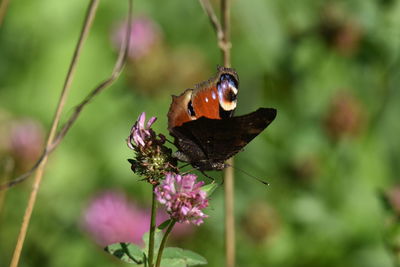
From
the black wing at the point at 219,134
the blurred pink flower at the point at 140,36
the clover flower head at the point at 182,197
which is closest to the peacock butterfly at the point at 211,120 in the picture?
the black wing at the point at 219,134

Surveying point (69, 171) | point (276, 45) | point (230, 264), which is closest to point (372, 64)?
point (276, 45)

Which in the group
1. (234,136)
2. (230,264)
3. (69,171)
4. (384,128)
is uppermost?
(384,128)

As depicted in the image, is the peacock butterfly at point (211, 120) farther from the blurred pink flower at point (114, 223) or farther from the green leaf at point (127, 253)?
the blurred pink flower at point (114, 223)

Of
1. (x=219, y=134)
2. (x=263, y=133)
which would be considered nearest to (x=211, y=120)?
(x=219, y=134)

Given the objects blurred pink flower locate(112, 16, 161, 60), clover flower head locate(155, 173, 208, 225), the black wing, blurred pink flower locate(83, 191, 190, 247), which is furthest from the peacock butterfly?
blurred pink flower locate(112, 16, 161, 60)

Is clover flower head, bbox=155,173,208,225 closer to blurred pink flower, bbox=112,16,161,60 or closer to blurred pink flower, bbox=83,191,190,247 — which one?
blurred pink flower, bbox=83,191,190,247

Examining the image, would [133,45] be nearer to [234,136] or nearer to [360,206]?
[360,206]

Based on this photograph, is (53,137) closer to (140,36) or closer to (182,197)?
(182,197)

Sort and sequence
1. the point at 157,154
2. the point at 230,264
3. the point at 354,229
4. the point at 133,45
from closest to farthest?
the point at 157,154
the point at 230,264
the point at 354,229
the point at 133,45
